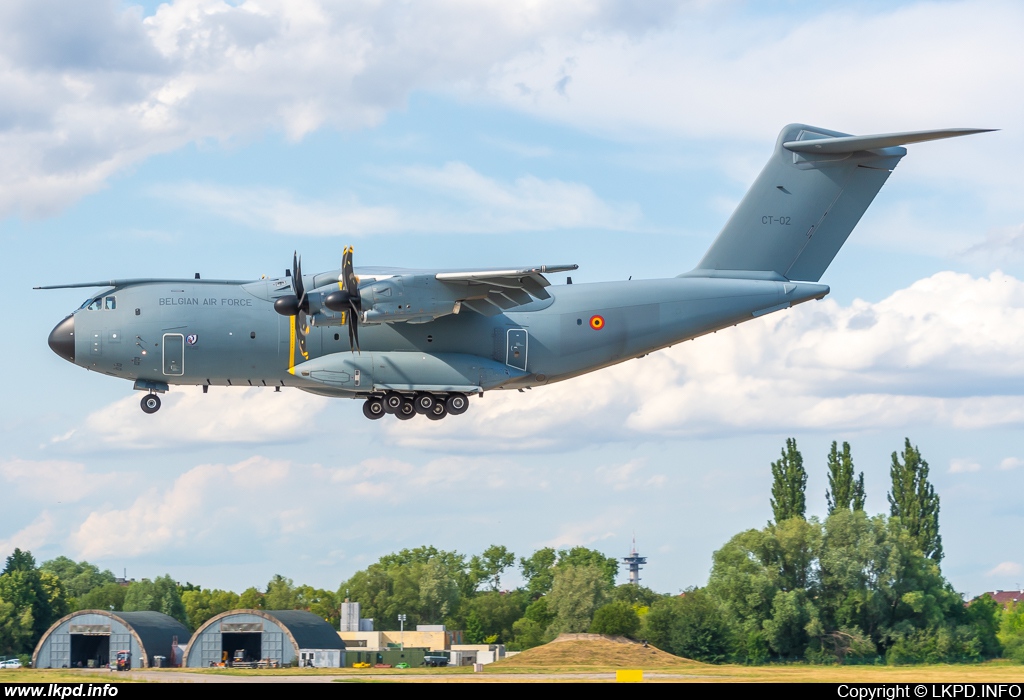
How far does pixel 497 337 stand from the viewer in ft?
106

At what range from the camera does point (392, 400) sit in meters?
32.3

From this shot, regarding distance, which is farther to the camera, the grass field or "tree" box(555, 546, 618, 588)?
"tree" box(555, 546, 618, 588)

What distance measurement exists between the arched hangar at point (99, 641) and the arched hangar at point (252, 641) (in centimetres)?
231

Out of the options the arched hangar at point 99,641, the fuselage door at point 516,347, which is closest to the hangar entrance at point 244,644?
the arched hangar at point 99,641

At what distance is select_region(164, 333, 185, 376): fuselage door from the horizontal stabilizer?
684 inches

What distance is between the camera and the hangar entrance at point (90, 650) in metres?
56.4

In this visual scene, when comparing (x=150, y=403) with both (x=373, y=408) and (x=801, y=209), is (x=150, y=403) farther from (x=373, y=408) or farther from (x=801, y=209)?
(x=801, y=209)

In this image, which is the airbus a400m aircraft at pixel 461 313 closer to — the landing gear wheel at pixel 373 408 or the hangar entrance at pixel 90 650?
the landing gear wheel at pixel 373 408

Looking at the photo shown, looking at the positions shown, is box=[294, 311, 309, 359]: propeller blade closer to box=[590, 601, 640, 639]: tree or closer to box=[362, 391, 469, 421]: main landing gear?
box=[362, 391, 469, 421]: main landing gear

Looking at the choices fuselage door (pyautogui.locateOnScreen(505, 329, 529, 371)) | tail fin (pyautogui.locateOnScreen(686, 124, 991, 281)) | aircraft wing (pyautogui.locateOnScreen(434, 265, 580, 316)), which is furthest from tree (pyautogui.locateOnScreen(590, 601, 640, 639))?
aircraft wing (pyautogui.locateOnScreen(434, 265, 580, 316))

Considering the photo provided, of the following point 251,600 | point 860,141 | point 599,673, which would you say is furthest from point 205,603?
point 860,141

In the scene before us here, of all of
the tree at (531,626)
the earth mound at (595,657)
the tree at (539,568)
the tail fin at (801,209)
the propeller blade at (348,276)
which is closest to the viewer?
the propeller blade at (348,276)

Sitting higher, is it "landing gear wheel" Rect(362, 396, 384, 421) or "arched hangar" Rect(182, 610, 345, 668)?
"landing gear wheel" Rect(362, 396, 384, 421)

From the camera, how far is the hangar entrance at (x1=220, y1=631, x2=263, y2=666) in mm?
54281
